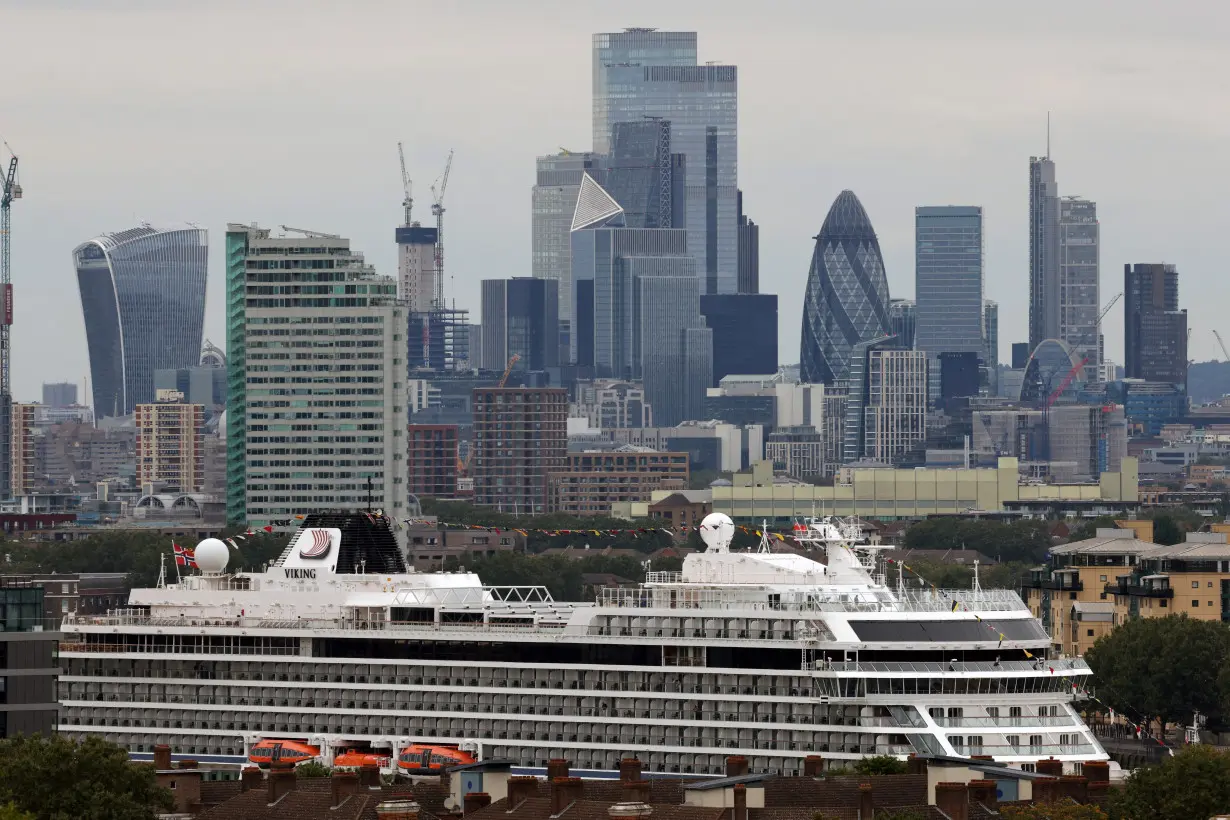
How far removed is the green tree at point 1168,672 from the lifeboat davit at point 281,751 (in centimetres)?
4847

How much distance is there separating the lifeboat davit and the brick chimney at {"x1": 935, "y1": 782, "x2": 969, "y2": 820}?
37939 millimetres

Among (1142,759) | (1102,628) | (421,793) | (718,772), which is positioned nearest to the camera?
(421,793)

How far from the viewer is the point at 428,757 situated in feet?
364

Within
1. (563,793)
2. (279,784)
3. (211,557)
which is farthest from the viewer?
(211,557)

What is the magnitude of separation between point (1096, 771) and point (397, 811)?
77.0ft

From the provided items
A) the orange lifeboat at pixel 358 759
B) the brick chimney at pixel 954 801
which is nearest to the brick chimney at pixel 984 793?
the brick chimney at pixel 954 801

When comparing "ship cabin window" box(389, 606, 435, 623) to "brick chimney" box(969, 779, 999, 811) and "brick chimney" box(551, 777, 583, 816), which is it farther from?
"brick chimney" box(969, 779, 999, 811)

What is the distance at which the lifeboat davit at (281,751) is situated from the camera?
11288 cm

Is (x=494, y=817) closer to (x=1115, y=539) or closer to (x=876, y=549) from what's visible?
(x=876, y=549)

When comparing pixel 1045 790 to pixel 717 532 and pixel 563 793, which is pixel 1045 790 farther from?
pixel 717 532

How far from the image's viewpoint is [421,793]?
86188 mm

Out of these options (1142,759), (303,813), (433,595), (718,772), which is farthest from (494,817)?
(1142,759)

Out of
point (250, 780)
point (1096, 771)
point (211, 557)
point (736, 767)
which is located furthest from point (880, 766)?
point (211, 557)

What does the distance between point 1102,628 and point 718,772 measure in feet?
244
